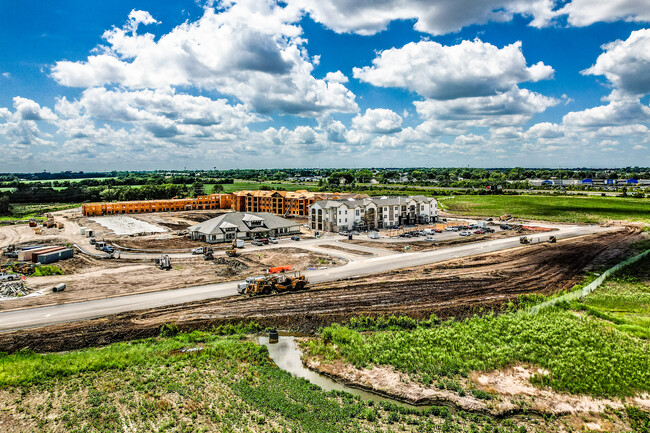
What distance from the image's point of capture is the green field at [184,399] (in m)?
18.0

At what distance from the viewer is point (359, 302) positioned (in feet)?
113

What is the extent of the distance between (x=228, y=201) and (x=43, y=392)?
10848 cm

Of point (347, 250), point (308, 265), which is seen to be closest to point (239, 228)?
point (347, 250)

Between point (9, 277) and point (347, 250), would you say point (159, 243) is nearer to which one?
point (9, 277)

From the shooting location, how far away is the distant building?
66688 millimetres

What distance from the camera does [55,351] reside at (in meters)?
25.2

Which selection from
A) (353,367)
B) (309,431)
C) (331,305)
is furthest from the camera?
(331,305)

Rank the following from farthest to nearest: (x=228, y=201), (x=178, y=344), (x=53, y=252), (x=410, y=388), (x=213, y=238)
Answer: (x=228, y=201)
(x=213, y=238)
(x=53, y=252)
(x=178, y=344)
(x=410, y=388)

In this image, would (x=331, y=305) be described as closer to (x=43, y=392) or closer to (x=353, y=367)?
(x=353, y=367)

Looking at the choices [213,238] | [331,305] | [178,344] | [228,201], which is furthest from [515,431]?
[228,201]

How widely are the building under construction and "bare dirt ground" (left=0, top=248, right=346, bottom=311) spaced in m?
40.2

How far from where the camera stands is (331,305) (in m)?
33.7

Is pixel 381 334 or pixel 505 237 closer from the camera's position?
pixel 381 334

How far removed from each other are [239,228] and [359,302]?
127 ft
